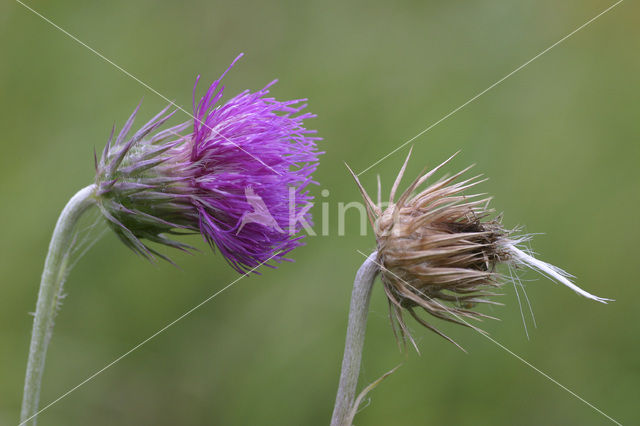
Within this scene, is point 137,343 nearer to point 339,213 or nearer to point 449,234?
point 339,213

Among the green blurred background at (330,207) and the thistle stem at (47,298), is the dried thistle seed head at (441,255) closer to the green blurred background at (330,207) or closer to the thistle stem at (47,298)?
the thistle stem at (47,298)

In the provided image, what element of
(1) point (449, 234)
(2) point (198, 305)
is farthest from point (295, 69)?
(1) point (449, 234)

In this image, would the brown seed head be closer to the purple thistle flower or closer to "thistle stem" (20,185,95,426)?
the purple thistle flower

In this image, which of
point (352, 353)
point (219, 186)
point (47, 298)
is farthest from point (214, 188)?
point (352, 353)

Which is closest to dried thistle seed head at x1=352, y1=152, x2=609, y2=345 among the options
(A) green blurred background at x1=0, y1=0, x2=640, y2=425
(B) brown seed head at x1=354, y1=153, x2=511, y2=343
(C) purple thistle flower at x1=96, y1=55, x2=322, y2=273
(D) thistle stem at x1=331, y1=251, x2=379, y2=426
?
(B) brown seed head at x1=354, y1=153, x2=511, y2=343

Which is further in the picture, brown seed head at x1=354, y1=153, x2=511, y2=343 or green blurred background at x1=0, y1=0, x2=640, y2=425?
green blurred background at x1=0, y1=0, x2=640, y2=425
